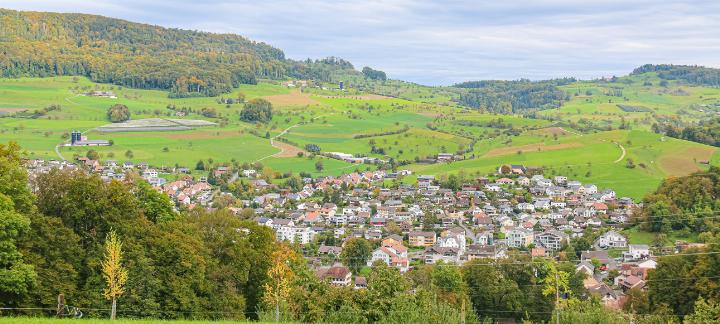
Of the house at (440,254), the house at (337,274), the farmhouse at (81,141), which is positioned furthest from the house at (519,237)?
the farmhouse at (81,141)

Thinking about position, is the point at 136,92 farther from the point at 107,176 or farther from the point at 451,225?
the point at 451,225

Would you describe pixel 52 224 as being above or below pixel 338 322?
above

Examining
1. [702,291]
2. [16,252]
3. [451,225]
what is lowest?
[451,225]

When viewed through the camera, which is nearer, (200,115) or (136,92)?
(200,115)

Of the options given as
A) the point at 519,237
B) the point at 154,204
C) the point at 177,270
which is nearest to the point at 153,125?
the point at 519,237

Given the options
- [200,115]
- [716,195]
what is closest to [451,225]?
[716,195]

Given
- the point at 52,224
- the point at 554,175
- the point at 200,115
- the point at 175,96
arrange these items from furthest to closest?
the point at 175,96 → the point at 200,115 → the point at 554,175 → the point at 52,224

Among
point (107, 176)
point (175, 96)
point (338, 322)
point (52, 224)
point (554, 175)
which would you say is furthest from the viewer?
point (175, 96)

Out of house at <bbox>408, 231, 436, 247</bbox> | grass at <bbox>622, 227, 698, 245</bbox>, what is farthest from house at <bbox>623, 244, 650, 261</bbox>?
house at <bbox>408, 231, 436, 247</bbox>
